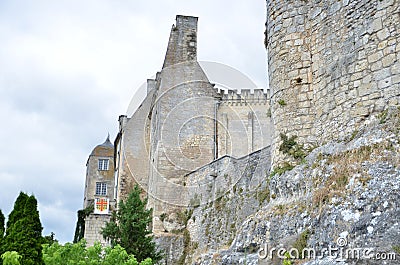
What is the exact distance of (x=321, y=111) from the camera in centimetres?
979

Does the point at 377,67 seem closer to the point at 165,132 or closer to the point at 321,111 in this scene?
the point at 321,111

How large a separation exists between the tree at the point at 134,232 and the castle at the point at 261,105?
6.62 ft

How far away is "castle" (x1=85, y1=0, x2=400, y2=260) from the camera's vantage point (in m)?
8.98

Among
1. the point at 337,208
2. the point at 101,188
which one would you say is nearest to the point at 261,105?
the point at 337,208

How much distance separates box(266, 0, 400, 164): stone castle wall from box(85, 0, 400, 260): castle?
0.02 meters

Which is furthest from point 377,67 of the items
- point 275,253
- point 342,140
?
point 275,253

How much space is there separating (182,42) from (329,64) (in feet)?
49.7

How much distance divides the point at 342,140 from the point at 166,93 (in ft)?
50.1

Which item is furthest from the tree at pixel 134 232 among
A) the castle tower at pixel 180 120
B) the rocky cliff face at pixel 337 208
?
the rocky cliff face at pixel 337 208

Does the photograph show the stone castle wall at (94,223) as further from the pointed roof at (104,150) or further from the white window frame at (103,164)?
the pointed roof at (104,150)

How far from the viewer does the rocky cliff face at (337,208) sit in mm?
6930

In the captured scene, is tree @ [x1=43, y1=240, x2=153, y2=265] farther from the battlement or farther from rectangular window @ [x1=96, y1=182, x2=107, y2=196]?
rectangular window @ [x1=96, y1=182, x2=107, y2=196]

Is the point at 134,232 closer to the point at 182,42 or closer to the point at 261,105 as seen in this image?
the point at 182,42

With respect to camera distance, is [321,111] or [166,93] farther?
[166,93]
